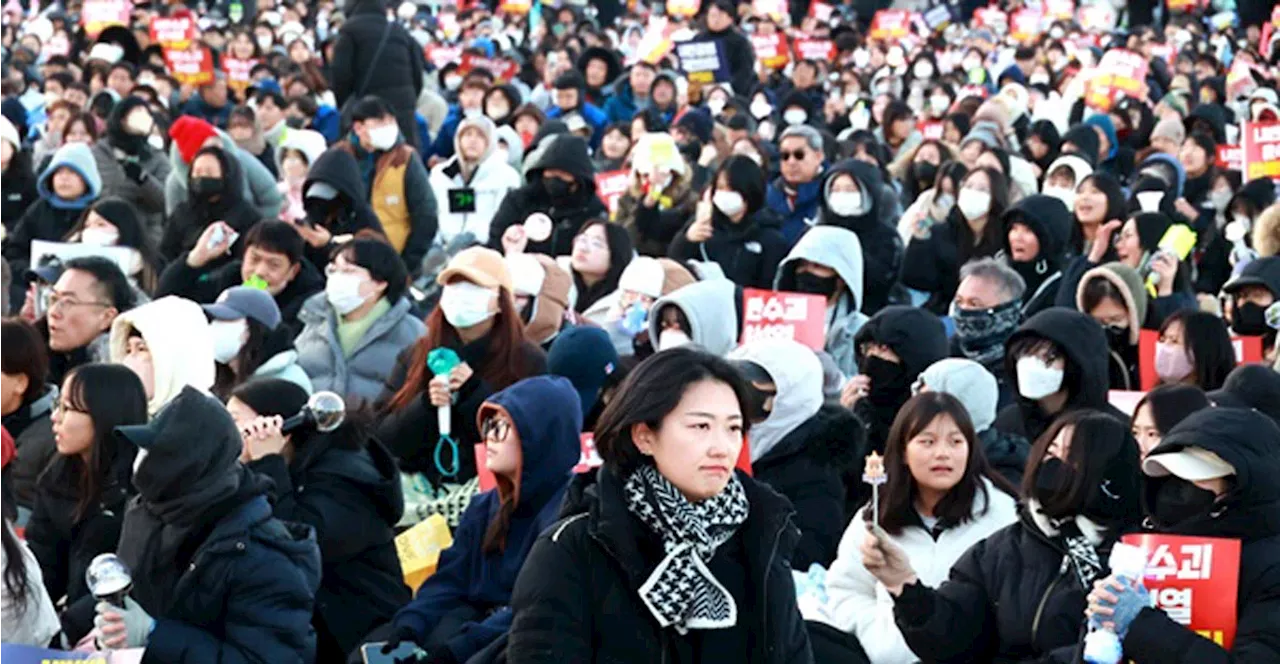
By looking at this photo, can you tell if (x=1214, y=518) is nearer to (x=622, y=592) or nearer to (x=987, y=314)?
(x=622, y=592)

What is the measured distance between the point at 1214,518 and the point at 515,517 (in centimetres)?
194

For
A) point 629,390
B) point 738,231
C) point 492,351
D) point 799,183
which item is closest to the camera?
point 629,390

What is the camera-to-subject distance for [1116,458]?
5.89 m

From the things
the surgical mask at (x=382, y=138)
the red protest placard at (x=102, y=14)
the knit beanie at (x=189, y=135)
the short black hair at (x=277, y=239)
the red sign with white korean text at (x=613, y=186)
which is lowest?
the red sign with white korean text at (x=613, y=186)

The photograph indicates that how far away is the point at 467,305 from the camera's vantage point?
340 inches

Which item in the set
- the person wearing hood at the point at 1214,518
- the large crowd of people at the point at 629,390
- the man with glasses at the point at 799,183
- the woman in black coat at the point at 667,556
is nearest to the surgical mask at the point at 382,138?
the large crowd of people at the point at 629,390

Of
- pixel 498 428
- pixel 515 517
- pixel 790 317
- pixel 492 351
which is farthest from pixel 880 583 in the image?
pixel 790 317

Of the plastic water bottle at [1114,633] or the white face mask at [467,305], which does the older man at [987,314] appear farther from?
the plastic water bottle at [1114,633]

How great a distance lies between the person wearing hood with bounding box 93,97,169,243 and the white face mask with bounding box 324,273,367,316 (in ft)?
15.0

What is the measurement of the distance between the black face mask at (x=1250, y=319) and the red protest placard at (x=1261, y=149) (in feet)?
7.63

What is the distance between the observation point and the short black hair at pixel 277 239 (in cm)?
1038

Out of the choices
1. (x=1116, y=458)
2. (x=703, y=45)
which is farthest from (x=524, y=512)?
(x=703, y=45)

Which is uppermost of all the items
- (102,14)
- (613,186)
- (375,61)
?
(102,14)

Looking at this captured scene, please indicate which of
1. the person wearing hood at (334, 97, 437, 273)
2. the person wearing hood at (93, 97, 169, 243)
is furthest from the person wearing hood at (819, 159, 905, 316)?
the person wearing hood at (93, 97, 169, 243)
